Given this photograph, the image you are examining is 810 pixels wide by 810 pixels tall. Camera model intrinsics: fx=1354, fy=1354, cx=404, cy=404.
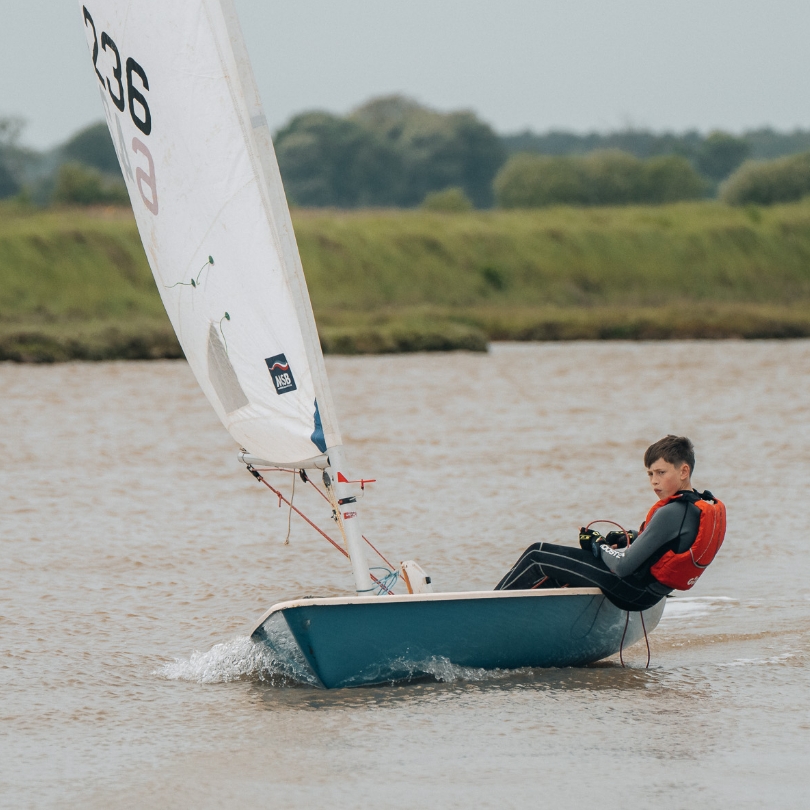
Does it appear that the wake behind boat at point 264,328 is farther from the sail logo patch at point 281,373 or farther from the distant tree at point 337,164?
the distant tree at point 337,164

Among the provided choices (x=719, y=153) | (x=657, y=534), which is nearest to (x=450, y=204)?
(x=719, y=153)

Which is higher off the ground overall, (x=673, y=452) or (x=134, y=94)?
(x=134, y=94)

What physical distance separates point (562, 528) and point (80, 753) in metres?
4.52

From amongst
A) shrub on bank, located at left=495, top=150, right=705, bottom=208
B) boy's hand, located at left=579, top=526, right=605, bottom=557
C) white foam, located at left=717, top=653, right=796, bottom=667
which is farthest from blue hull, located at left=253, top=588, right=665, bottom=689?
shrub on bank, located at left=495, top=150, right=705, bottom=208

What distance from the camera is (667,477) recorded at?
509cm

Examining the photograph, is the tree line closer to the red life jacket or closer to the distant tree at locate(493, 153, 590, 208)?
the distant tree at locate(493, 153, 590, 208)

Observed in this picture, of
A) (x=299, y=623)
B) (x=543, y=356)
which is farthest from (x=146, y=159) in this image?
(x=543, y=356)

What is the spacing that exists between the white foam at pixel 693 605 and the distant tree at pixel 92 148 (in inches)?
3272

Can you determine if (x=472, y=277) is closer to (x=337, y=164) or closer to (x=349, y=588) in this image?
(x=349, y=588)

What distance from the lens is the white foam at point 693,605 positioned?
6.49 m

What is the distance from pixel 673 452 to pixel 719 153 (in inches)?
1845

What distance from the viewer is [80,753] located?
15.3 feet

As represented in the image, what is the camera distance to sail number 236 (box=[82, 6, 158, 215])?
5379mm

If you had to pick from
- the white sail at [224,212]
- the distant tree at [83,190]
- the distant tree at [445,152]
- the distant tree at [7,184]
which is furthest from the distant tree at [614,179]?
the white sail at [224,212]
